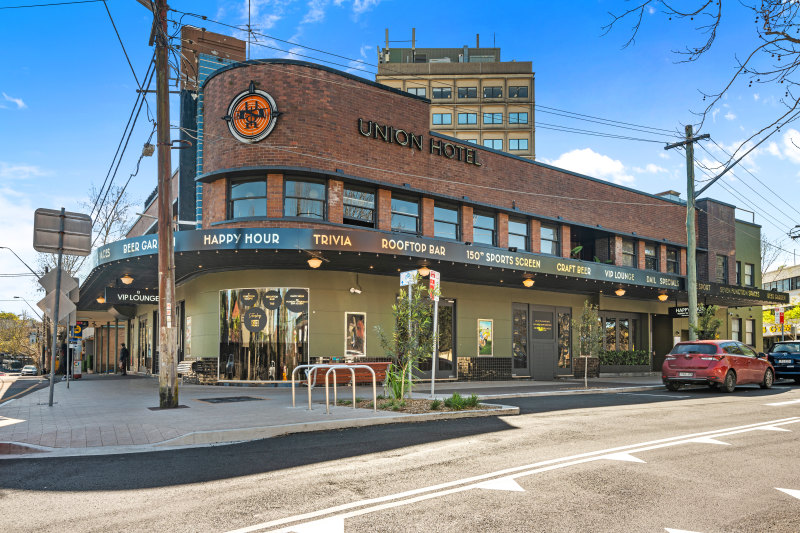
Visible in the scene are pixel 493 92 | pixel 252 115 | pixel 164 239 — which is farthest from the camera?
pixel 493 92

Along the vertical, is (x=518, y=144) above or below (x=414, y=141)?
above

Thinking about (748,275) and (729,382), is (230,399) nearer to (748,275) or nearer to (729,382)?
(729,382)

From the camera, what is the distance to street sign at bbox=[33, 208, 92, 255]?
1396 centimetres

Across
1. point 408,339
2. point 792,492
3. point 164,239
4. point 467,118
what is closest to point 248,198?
point 164,239

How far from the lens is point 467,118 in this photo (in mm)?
69250

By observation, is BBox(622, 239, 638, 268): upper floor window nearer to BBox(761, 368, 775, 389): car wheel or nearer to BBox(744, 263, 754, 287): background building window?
BBox(761, 368, 775, 389): car wheel

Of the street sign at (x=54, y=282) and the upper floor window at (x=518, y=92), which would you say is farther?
the upper floor window at (x=518, y=92)

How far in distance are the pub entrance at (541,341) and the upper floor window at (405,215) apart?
6.09m

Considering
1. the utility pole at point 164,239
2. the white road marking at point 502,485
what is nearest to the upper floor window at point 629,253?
the utility pole at point 164,239

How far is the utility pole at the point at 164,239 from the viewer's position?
1282 centimetres

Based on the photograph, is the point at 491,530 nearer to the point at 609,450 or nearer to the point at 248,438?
the point at 609,450

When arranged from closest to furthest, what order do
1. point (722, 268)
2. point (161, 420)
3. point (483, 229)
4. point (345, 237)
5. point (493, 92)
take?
point (161, 420) → point (345, 237) → point (483, 229) → point (722, 268) → point (493, 92)

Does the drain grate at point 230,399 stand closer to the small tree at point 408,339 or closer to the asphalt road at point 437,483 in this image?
the small tree at point 408,339

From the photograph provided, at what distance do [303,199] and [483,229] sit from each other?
25.4 ft
